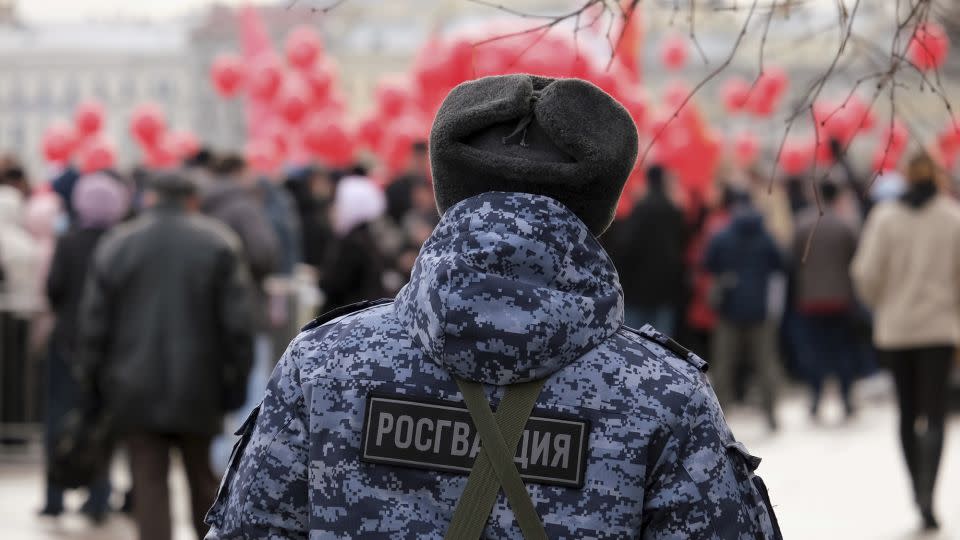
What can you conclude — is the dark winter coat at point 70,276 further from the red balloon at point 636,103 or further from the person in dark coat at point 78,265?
the red balloon at point 636,103

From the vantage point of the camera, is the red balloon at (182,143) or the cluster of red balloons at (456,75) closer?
the cluster of red balloons at (456,75)

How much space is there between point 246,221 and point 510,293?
8.34 m

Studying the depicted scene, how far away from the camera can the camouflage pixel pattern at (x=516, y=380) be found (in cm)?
242

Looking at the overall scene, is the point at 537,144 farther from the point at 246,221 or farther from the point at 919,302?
the point at 246,221

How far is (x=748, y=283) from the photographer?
524 inches

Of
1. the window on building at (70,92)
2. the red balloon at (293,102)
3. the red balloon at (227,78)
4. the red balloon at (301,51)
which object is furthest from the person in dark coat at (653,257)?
the window on building at (70,92)

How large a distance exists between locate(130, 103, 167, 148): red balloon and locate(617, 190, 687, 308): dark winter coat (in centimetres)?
961

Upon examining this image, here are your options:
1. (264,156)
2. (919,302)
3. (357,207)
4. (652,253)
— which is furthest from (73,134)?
(919,302)

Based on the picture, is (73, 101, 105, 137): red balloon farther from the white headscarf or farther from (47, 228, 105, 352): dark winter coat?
(47, 228, 105, 352): dark winter coat

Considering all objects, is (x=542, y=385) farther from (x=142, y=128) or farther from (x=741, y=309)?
(x=142, y=128)

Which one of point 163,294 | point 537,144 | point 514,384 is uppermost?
point 537,144

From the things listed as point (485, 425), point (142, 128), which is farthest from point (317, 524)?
point (142, 128)

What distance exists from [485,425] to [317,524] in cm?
29

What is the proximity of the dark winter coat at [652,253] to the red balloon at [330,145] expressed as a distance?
292 inches
